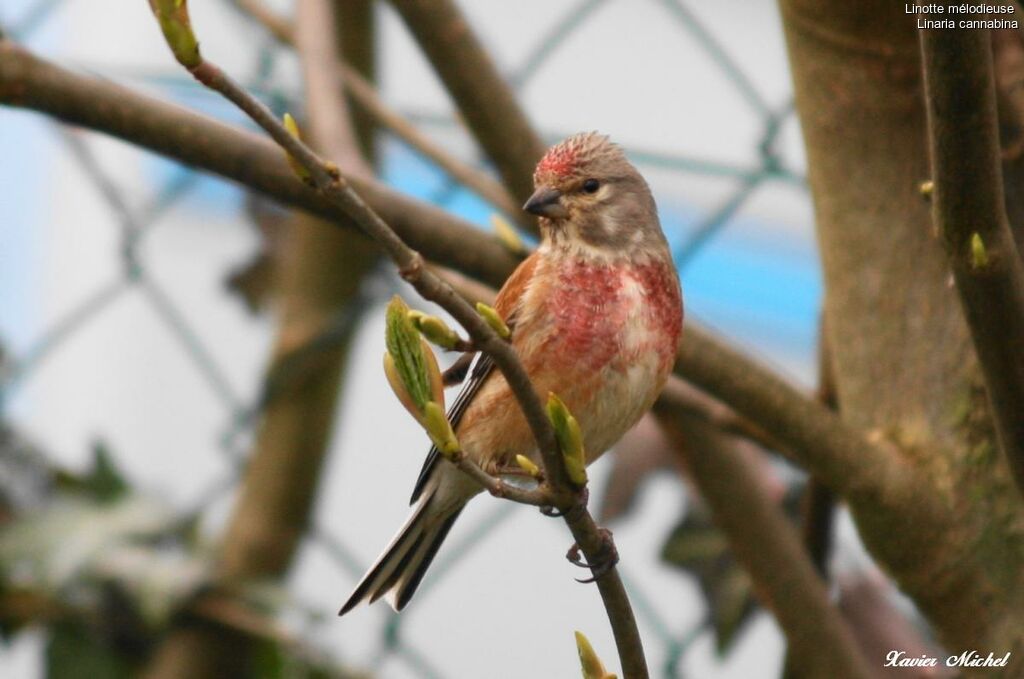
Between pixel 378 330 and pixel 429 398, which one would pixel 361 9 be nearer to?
pixel 378 330

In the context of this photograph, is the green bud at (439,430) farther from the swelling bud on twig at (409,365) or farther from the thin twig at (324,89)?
the thin twig at (324,89)

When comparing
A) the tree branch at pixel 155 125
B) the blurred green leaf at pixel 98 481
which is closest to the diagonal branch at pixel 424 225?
the tree branch at pixel 155 125

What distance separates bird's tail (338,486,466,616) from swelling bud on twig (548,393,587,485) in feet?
2.66

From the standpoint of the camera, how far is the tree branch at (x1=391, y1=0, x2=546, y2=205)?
8.00ft

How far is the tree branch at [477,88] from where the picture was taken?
244 centimetres

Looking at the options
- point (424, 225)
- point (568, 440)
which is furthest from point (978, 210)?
point (424, 225)

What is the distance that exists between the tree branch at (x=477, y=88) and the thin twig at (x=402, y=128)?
0.31 meters

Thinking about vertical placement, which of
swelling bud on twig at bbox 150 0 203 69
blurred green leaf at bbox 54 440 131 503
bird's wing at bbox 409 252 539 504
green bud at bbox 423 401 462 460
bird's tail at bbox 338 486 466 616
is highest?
swelling bud on twig at bbox 150 0 203 69

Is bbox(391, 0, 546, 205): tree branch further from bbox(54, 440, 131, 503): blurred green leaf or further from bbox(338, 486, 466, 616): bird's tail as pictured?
bbox(54, 440, 131, 503): blurred green leaf

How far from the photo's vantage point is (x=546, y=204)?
2555 millimetres

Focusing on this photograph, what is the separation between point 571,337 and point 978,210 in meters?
0.86

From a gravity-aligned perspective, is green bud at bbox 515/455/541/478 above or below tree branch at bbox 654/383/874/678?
above

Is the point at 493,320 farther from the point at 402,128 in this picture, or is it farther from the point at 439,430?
the point at 402,128

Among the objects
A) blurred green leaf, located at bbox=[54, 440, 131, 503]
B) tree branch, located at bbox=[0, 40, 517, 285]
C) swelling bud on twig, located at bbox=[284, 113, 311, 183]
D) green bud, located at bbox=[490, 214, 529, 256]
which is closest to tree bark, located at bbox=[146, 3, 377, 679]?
blurred green leaf, located at bbox=[54, 440, 131, 503]
